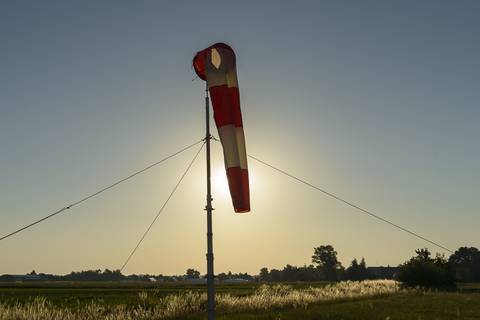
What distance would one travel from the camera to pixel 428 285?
3115 inches

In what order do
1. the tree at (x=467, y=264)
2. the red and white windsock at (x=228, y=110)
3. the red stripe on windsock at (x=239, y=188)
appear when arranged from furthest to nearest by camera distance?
1. the tree at (x=467, y=264)
2. the red and white windsock at (x=228, y=110)
3. the red stripe on windsock at (x=239, y=188)

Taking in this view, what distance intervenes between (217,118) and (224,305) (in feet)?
72.0

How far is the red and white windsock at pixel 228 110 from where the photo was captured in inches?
530

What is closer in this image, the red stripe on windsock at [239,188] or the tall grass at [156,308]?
the red stripe on windsock at [239,188]

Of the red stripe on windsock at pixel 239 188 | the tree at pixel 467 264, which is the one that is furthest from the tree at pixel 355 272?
the red stripe on windsock at pixel 239 188

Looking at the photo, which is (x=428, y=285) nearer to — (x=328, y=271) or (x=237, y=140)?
(x=237, y=140)

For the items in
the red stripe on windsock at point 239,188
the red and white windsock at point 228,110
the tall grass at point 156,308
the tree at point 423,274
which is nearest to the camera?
the red stripe on windsock at point 239,188

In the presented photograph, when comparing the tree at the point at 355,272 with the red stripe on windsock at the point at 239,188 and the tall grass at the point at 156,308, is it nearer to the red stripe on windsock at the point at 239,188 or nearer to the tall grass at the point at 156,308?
the tall grass at the point at 156,308

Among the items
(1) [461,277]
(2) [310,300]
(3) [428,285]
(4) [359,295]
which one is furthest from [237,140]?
(1) [461,277]

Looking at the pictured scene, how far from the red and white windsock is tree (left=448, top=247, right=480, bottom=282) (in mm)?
142675

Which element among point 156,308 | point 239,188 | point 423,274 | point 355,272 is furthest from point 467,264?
point 239,188

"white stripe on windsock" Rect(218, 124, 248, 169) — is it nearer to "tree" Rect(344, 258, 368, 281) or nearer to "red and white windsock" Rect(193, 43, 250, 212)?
"red and white windsock" Rect(193, 43, 250, 212)

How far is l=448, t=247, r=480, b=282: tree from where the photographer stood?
159 metres

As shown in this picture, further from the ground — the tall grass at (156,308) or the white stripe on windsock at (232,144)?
the white stripe on windsock at (232,144)
